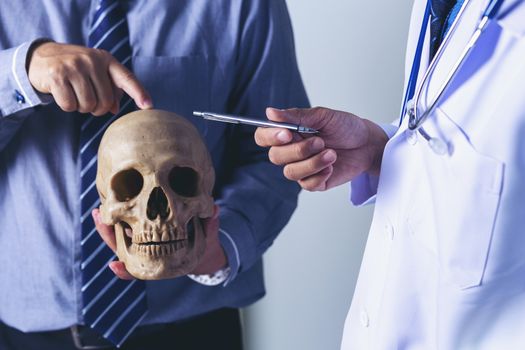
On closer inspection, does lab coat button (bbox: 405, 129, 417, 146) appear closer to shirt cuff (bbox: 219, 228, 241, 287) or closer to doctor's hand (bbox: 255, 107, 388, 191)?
doctor's hand (bbox: 255, 107, 388, 191)

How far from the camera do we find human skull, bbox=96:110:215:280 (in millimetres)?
764

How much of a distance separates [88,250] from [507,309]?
62 cm

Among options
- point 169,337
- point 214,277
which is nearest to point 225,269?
point 214,277

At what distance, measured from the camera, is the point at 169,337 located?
1055mm

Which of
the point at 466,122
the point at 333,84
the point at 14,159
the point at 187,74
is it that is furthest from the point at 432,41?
the point at 14,159

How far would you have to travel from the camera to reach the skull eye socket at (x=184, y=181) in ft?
2.73

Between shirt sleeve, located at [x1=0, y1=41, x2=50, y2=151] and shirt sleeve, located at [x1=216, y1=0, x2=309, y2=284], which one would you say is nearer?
shirt sleeve, located at [x1=0, y1=41, x2=50, y2=151]

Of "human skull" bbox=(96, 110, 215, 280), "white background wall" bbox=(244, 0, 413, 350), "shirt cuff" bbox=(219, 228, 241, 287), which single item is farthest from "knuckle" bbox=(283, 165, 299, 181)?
"white background wall" bbox=(244, 0, 413, 350)

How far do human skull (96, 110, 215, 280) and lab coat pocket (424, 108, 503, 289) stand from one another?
1.04ft

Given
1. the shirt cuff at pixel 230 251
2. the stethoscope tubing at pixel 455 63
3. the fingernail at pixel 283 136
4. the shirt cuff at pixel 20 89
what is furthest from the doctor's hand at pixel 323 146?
the shirt cuff at pixel 20 89

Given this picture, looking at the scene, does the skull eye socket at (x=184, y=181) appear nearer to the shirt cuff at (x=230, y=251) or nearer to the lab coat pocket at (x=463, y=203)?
the shirt cuff at (x=230, y=251)

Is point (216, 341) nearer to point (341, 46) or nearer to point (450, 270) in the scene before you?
point (450, 270)

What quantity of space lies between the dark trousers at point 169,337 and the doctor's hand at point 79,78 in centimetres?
41

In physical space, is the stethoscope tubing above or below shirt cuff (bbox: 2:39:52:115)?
above
